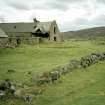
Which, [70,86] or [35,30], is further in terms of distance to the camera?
[35,30]

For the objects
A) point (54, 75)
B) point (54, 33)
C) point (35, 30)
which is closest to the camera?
point (54, 75)

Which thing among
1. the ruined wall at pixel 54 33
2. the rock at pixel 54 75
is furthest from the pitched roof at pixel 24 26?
the rock at pixel 54 75

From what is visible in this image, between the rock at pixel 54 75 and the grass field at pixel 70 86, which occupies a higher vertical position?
the rock at pixel 54 75

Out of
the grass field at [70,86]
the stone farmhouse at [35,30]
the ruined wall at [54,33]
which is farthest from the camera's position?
the ruined wall at [54,33]

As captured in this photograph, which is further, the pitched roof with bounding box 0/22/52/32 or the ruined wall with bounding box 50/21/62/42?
the ruined wall with bounding box 50/21/62/42

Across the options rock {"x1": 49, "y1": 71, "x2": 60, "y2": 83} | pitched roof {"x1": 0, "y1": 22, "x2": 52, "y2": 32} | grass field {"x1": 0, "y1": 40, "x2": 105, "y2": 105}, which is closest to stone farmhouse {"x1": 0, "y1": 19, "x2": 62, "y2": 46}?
pitched roof {"x1": 0, "y1": 22, "x2": 52, "y2": 32}

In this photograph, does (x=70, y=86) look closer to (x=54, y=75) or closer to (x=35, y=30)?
(x=54, y=75)

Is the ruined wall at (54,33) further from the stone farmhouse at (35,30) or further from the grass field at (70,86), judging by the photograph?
the grass field at (70,86)

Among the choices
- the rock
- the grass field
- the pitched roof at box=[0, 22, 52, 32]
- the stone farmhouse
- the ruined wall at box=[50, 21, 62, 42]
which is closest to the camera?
the grass field

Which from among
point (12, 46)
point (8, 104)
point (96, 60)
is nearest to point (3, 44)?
point (12, 46)

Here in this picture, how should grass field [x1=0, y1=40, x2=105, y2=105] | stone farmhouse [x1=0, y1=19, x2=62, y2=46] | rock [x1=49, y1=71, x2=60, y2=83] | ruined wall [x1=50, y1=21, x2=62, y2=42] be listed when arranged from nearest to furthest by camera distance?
grass field [x1=0, y1=40, x2=105, y2=105]
rock [x1=49, y1=71, x2=60, y2=83]
stone farmhouse [x1=0, y1=19, x2=62, y2=46]
ruined wall [x1=50, y1=21, x2=62, y2=42]

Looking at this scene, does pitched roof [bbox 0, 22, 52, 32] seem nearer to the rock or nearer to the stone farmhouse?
the stone farmhouse

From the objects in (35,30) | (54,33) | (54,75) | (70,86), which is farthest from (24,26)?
(70,86)

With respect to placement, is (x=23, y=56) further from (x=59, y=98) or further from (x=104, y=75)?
(x=59, y=98)
